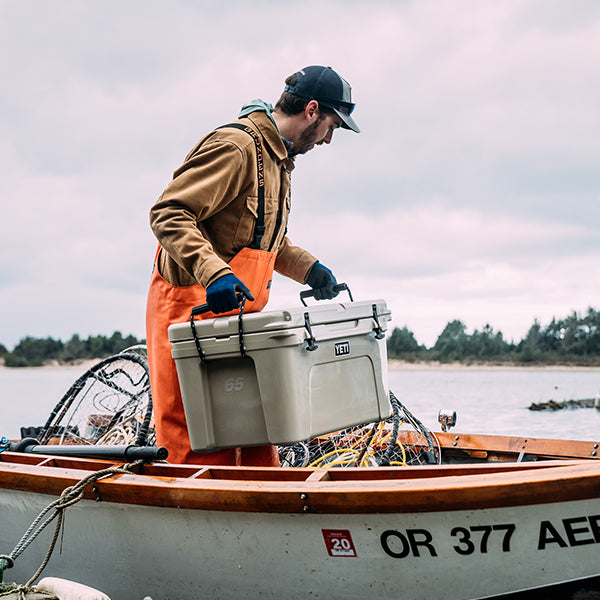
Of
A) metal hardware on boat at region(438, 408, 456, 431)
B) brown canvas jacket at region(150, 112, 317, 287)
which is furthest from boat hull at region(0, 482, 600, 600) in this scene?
metal hardware on boat at region(438, 408, 456, 431)

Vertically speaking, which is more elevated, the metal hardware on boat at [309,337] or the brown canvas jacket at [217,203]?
the brown canvas jacket at [217,203]

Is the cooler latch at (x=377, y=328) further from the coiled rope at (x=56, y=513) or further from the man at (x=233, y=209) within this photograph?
the coiled rope at (x=56, y=513)

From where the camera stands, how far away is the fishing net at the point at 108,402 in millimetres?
4316

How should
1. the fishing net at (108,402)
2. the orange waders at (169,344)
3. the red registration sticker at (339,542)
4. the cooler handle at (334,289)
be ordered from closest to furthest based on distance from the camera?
1. the red registration sticker at (339,542)
2. the orange waders at (169,344)
3. the cooler handle at (334,289)
4. the fishing net at (108,402)

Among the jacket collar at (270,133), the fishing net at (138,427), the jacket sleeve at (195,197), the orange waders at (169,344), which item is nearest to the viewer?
the jacket sleeve at (195,197)

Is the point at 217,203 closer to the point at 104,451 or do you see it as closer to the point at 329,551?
the point at 104,451

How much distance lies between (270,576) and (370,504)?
0.50m

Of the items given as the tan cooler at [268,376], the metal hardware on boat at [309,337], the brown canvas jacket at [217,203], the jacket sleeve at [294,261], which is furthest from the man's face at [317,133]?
the metal hardware on boat at [309,337]

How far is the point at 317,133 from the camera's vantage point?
3.00 metres

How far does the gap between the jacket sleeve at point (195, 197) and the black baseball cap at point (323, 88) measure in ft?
1.36

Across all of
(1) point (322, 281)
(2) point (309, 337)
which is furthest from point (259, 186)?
(1) point (322, 281)

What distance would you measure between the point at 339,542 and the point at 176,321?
1139 mm

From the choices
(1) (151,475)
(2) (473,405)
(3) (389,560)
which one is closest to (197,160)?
(1) (151,475)

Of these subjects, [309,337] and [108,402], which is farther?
[108,402]
